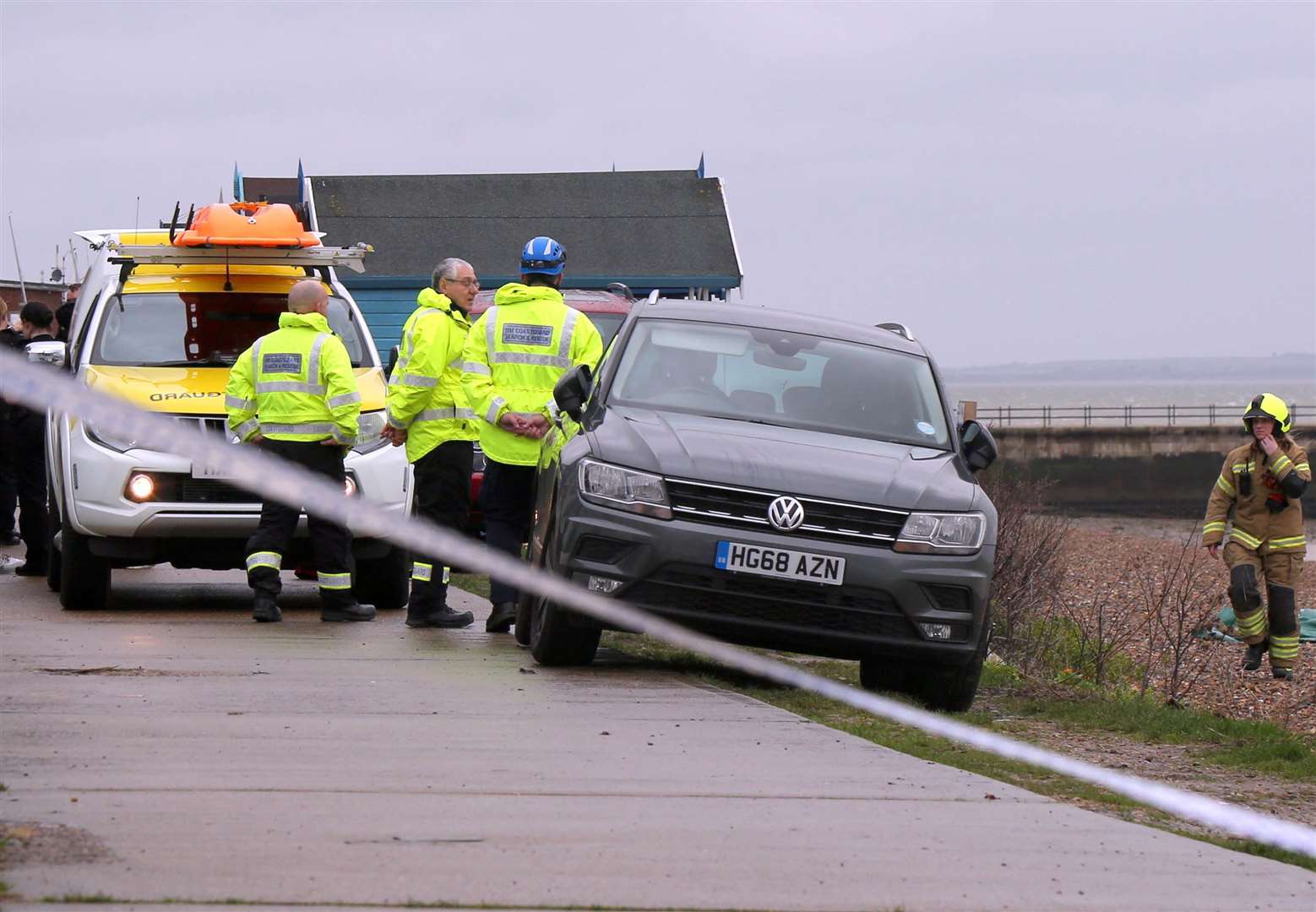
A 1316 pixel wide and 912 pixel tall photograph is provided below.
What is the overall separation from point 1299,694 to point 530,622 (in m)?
5.87

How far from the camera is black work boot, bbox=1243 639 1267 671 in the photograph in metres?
13.3

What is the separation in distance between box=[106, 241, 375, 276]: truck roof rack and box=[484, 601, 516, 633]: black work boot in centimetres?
256

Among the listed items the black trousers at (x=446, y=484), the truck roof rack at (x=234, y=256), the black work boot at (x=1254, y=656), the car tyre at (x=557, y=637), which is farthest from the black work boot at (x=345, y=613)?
the black work boot at (x=1254, y=656)

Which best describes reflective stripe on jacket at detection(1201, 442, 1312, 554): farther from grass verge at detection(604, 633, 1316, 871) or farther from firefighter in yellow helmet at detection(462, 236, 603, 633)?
firefighter in yellow helmet at detection(462, 236, 603, 633)

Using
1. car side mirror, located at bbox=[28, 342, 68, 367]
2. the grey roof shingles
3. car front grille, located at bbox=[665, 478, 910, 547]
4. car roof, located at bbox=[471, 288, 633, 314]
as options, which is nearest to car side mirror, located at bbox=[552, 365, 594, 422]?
car front grille, located at bbox=[665, 478, 910, 547]

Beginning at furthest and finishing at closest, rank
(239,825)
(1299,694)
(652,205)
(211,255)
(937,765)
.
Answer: (652,205) → (1299,694) → (211,255) → (937,765) → (239,825)

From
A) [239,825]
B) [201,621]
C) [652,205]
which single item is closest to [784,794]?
[239,825]

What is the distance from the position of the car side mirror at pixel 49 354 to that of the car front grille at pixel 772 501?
17.0 feet

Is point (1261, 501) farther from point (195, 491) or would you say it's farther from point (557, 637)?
point (195, 491)

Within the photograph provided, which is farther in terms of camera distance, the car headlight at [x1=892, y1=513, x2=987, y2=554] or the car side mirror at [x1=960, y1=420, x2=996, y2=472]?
the car side mirror at [x1=960, y1=420, x2=996, y2=472]

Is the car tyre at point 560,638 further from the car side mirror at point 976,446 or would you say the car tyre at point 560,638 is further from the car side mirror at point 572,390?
the car side mirror at point 976,446

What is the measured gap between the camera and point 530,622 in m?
9.24

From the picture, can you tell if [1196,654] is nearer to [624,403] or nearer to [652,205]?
[624,403]

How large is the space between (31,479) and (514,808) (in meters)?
9.48
